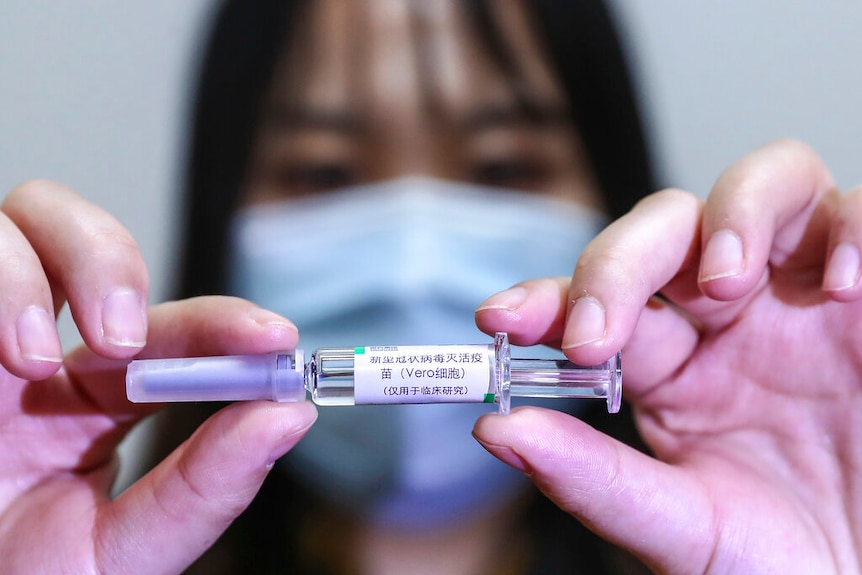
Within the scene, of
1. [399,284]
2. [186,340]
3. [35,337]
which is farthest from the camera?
[399,284]

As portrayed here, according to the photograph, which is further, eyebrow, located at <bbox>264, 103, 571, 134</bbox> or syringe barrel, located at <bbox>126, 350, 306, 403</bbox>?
eyebrow, located at <bbox>264, 103, 571, 134</bbox>

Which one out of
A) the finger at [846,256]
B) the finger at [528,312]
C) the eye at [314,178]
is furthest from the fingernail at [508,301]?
the eye at [314,178]

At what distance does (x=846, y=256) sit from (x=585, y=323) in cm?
29

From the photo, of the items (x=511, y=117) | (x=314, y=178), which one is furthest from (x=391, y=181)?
(x=511, y=117)

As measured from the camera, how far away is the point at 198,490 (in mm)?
610

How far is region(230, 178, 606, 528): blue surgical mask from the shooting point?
1163 millimetres

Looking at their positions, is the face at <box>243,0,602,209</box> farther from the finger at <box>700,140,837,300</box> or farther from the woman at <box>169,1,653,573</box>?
the finger at <box>700,140,837,300</box>

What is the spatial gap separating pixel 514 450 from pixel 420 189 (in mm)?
714

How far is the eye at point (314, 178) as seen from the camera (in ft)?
3.98

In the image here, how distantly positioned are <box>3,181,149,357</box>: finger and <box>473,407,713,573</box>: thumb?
0.34 metres

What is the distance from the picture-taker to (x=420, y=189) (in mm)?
1209

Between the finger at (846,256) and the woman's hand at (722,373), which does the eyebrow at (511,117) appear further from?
the finger at (846,256)

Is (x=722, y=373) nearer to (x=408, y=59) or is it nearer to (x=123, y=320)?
(x=123, y=320)

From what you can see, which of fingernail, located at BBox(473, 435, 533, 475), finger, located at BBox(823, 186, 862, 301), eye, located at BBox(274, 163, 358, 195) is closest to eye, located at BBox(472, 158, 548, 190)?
eye, located at BBox(274, 163, 358, 195)
